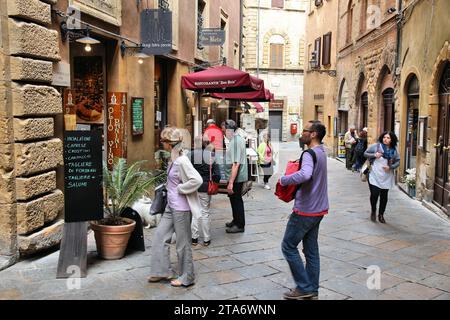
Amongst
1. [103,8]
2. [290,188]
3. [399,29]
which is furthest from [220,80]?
Answer: [399,29]

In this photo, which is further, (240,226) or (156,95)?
(156,95)

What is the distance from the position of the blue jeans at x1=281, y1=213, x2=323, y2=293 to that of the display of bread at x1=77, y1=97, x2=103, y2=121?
486 cm

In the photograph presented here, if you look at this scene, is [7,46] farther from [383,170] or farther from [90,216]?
[383,170]

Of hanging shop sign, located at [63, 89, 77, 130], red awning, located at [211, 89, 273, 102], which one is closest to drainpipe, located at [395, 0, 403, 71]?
red awning, located at [211, 89, 273, 102]

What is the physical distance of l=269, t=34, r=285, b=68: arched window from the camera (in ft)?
115

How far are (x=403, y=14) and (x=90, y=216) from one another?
10.4 m

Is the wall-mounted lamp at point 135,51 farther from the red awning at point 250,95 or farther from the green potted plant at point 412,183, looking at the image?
the green potted plant at point 412,183

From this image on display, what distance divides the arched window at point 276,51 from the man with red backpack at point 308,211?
103 feet

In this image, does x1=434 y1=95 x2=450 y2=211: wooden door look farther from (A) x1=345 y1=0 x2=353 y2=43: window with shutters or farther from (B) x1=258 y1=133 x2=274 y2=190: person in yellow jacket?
(A) x1=345 y1=0 x2=353 y2=43: window with shutters

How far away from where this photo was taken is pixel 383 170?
8.05m

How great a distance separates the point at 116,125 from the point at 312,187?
15.6 feet

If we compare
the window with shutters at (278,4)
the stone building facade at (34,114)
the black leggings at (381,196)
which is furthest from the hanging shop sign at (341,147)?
the window with shutters at (278,4)
